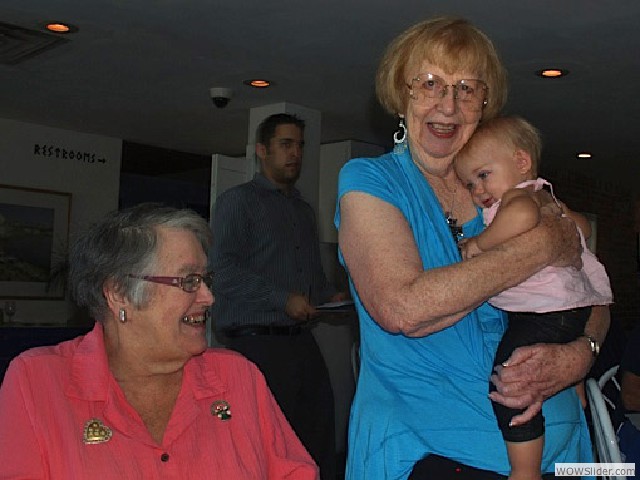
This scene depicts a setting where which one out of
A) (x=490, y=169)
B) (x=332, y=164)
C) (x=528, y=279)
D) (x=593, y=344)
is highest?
(x=332, y=164)

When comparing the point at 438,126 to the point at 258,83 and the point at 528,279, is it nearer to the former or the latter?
the point at 528,279

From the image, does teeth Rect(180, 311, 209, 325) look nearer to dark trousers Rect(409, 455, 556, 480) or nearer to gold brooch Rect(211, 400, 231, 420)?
gold brooch Rect(211, 400, 231, 420)

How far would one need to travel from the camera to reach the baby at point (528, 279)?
144 cm

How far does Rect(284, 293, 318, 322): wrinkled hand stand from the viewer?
366 cm

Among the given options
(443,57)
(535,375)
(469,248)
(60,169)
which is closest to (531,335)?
(535,375)

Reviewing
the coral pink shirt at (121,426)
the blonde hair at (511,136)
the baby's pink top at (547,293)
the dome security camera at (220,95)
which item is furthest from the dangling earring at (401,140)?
the dome security camera at (220,95)

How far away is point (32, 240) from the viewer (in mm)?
8961

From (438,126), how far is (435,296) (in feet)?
1.24

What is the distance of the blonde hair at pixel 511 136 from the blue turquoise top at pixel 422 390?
6.3 inches

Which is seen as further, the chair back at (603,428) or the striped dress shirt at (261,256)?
the striped dress shirt at (261,256)

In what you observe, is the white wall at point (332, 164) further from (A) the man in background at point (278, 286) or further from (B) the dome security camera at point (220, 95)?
(A) the man in background at point (278, 286)

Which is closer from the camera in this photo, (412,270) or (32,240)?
(412,270)

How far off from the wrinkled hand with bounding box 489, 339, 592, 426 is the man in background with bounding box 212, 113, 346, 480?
2.18 metres

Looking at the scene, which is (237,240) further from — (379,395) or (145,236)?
(379,395)
